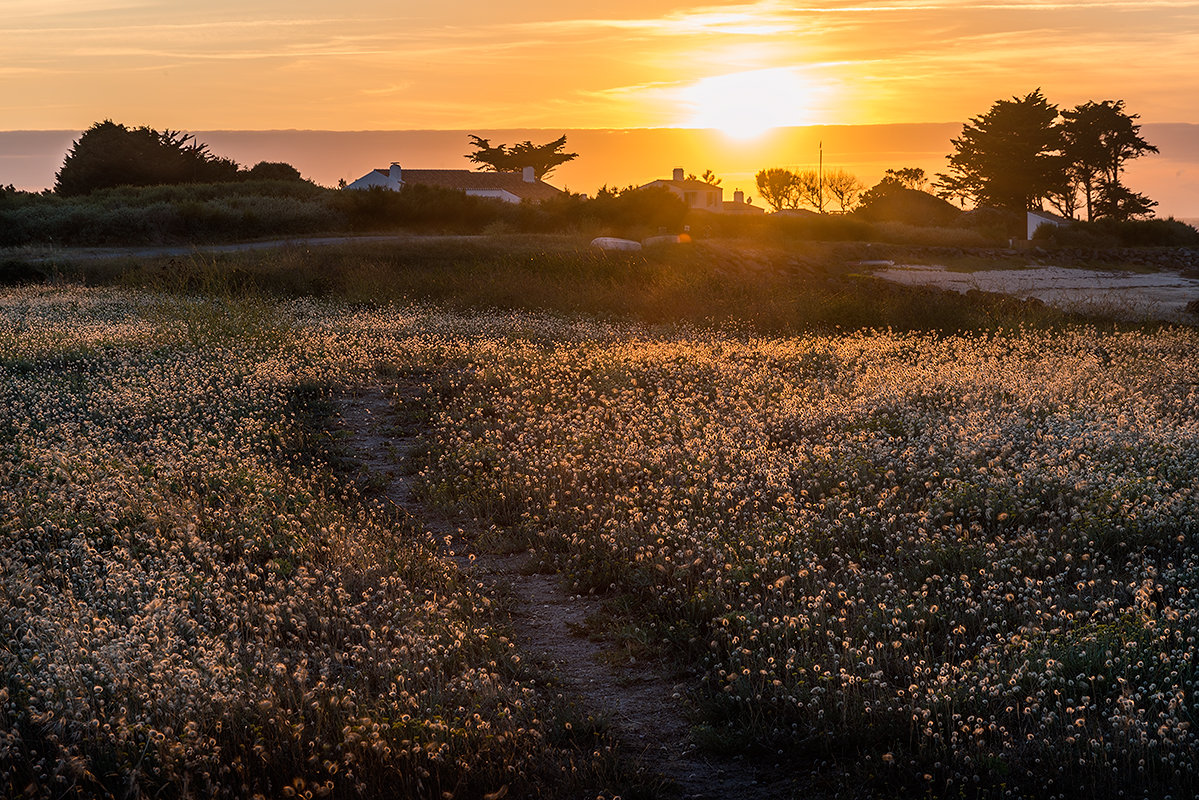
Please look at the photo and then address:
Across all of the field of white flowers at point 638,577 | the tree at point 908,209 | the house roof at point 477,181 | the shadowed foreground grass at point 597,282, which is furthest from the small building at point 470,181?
the field of white flowers at point 638,577

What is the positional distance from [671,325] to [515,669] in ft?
51.1

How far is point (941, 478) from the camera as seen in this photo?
8320 millimetres

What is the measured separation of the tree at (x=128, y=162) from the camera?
188 ft

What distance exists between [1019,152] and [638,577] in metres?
69.4

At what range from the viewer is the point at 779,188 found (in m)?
103

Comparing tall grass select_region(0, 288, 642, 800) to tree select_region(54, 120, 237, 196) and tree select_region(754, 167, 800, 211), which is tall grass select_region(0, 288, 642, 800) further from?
tree select_region(754, 167, 800, 211)

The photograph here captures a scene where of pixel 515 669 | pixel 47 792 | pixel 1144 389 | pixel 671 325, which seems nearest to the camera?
pixel 47 792

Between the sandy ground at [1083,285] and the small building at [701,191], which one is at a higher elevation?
the small building at [701,191]

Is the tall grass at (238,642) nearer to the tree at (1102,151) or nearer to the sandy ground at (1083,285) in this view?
the sandy ground at (1083,285)

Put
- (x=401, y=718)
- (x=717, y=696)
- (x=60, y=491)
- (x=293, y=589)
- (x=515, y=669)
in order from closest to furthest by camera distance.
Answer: (x=401, y=718) < (x=717, y=696) < (x=515, y=669) < (x=293, y=589) < (x=60, y=491)

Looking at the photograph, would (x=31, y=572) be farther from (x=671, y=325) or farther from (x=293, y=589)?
(x=671, y=325)

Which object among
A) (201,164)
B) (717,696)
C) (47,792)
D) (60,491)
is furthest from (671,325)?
(201,164)

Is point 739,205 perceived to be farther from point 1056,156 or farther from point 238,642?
point 238,642

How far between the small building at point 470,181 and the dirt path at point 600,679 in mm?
66672
